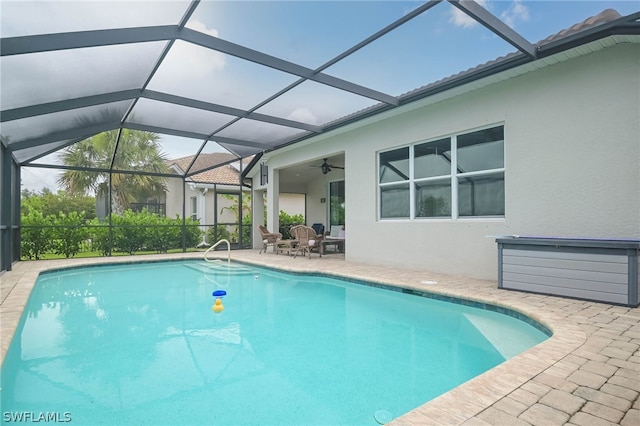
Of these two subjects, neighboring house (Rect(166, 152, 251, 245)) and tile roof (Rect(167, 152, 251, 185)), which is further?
neighboring house (Rect(166, 152, 251, 245))

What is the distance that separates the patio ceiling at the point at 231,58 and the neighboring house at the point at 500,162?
0.41m

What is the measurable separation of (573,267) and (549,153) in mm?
1924

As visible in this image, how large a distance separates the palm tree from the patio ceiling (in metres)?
6.53

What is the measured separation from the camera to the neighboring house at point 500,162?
16.0ft

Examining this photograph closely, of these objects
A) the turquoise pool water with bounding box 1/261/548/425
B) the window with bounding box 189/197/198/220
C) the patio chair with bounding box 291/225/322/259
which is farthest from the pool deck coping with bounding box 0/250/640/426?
the window with bounding box 189/197/198/220

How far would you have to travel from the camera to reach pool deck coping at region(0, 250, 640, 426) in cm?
202

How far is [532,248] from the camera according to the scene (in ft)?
17.0

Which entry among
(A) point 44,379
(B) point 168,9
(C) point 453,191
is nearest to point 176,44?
(B) point 168,9

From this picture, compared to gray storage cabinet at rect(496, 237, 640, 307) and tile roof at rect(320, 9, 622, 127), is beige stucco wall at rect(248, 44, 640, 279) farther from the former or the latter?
gray storage cabinet at rect(496, 237, 640, 307)

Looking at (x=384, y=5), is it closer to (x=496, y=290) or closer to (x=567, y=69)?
(x=567, y=69)

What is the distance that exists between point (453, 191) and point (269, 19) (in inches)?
188

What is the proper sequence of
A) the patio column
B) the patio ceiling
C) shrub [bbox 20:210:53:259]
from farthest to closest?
the patio column < shrub [bbox 20:210:53:259] < the patio ceiling

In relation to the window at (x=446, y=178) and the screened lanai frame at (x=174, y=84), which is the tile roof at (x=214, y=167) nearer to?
the screened lanai frame at (x=174, y=84)

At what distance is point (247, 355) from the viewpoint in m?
3.73
